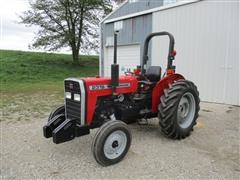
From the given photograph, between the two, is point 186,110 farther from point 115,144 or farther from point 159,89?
point 115,144

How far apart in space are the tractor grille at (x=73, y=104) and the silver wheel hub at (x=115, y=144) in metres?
0.54

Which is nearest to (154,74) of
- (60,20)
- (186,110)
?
(186,110)

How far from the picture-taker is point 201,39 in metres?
8.04

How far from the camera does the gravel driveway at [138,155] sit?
3.19 m

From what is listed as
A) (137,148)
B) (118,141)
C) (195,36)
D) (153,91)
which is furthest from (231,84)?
(118,141)

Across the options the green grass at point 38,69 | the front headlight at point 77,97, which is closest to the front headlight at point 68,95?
the front headlight at point 77,97

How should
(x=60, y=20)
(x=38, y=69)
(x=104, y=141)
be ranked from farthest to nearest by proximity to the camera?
1. (x=60, y=20)
2. (x=38, y=69)
3. (x=104, y=141)

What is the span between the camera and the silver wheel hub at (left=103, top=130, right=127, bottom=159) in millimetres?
3365

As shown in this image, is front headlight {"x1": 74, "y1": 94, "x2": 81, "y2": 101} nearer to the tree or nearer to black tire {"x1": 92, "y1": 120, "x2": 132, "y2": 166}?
black tire {"x1": 92, "y1": 120, "x2": 132, "y2": 166}

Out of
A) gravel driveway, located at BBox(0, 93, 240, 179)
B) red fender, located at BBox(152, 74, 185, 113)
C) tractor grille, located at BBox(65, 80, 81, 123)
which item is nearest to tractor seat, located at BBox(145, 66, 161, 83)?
red fender, located at BBox(152, 74, 185, 113)

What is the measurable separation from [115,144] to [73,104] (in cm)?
82

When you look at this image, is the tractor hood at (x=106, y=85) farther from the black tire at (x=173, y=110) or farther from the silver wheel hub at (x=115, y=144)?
the silver wheel hub at (x=115, y=144)

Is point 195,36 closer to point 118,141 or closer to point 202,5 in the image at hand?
point 202,5

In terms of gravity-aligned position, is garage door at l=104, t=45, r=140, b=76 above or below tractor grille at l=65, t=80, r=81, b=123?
above
